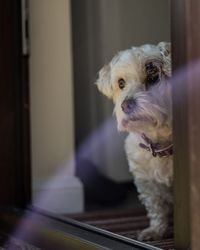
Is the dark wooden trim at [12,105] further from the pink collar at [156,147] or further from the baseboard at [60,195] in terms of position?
the pink collar at [156,147]

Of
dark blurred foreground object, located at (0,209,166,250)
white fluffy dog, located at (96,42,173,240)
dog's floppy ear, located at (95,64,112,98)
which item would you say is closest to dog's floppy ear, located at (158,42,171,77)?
white fluffy dog, located at (96,42,173,240)

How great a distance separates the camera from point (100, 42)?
6.05 feet

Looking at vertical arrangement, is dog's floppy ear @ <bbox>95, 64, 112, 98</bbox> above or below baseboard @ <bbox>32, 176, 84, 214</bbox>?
above

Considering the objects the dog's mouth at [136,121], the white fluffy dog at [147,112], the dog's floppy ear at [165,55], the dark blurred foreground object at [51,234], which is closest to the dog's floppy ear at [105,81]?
the white fluffy dog at [147,112]

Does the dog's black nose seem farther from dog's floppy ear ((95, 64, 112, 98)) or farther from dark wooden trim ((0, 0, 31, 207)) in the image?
dark wooden trim ((0, 0, 31, 207))

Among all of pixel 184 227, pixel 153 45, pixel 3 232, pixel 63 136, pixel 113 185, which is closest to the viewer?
pixel 184 227

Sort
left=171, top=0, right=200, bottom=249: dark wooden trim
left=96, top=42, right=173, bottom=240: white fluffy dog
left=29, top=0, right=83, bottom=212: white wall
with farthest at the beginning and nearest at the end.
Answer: left=29, top=0, right=83, bottom=212: white wall
left=96, top=42, right=173, bottom=240: white fluffy dog
left=171, top=0, right=200, bottom=249: dark wooden trim

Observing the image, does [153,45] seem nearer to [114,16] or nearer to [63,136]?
[114,16]

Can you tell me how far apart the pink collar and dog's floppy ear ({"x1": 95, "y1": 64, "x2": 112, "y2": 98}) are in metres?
0.15

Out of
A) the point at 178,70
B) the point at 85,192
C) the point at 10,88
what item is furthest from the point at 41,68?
the point at 178,70

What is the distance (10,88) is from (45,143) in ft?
1.01

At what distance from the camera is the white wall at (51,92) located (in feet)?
5.50

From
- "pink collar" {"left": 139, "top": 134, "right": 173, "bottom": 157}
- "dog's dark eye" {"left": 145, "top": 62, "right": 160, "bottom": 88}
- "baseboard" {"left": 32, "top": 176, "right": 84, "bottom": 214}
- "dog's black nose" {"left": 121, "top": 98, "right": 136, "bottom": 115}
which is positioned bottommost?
"baseboard" {"left": 32, "top": 176, "right": 84, "bottom": 214}

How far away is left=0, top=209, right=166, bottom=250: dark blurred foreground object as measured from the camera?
112 cm
